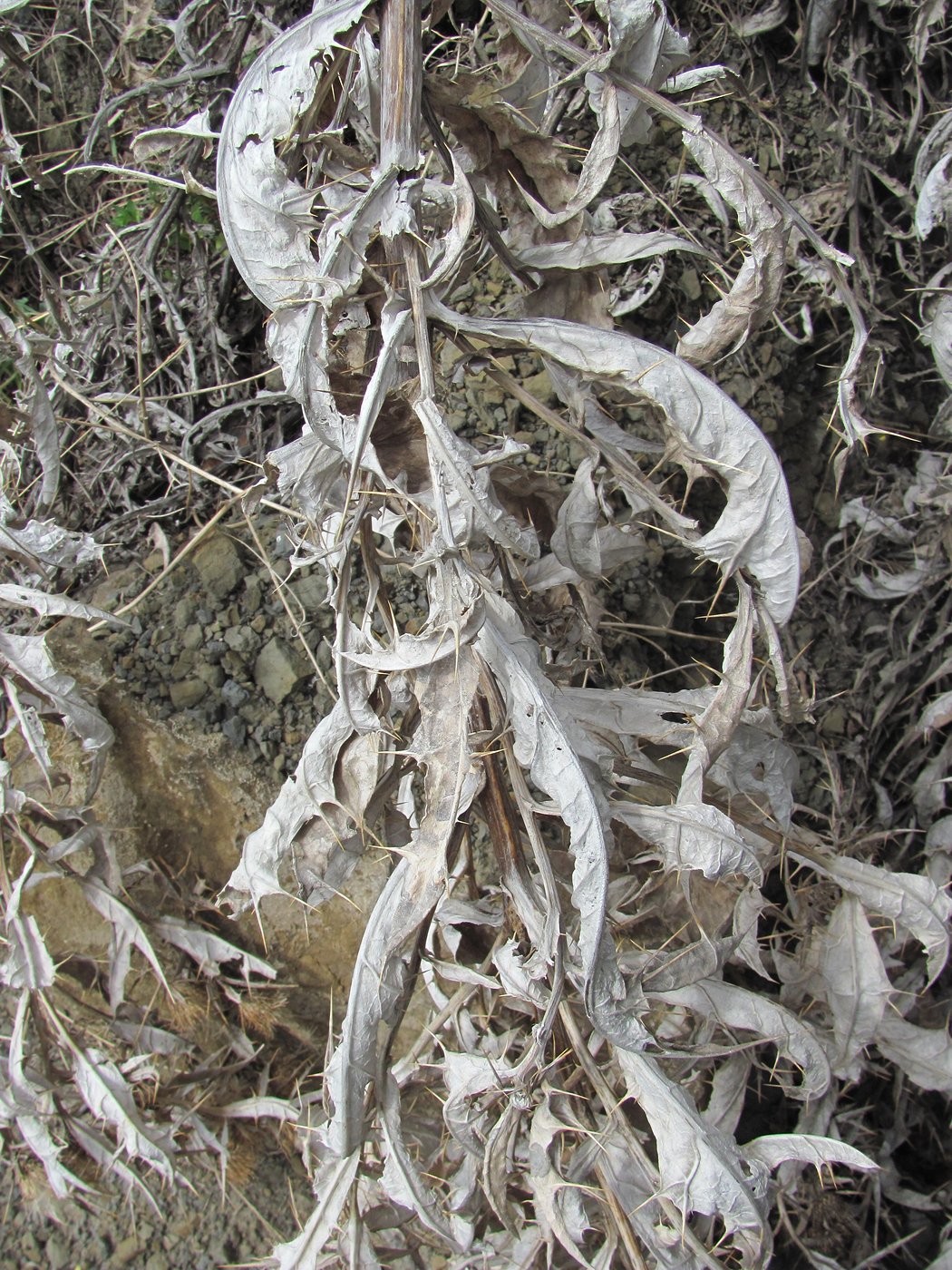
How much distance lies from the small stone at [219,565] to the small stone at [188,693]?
0.12 meters

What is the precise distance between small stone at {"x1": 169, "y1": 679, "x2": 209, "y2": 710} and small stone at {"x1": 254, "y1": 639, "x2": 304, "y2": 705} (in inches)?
3.0

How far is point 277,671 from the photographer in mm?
1191

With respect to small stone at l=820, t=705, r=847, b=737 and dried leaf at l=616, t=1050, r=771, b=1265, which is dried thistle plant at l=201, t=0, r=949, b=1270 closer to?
dried leaf at l=616, t=1050, r=771, b=1265

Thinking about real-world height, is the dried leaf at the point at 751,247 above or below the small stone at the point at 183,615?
above

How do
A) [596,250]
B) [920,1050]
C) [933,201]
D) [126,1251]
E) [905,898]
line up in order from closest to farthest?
[596,250]
[905,898]
[920,1050]
[933,201]
[126,1251]

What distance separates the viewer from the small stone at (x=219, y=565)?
1.22 meters

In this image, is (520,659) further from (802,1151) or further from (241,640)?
(241,640)

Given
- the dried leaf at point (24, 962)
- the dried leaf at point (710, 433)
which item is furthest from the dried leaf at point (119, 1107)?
the dried leaf at point (710, 433)

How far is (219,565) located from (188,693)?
17cm

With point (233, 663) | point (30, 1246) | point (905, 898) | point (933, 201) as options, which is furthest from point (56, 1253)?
point (933, 201)

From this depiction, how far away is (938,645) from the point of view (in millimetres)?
1282

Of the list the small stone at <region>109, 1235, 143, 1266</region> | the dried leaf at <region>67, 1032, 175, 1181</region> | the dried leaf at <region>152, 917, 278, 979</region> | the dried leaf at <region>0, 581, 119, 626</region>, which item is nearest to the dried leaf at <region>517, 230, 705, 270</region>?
the dried leaf at <region>0, 581, 119, 626</region>

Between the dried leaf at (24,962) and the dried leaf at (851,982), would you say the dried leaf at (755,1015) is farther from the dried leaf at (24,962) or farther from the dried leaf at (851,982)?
the dried leaf at (24,962)

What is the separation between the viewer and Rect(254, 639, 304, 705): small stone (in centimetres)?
119
